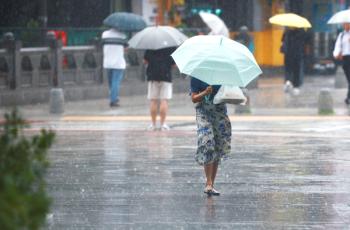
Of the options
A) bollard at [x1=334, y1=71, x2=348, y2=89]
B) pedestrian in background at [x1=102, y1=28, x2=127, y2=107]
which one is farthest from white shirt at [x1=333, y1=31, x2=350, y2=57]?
bollard at [x1=334, y1=71, x2=348, y2=89]

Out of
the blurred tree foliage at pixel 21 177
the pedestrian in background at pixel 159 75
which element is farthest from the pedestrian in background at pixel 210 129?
the pedestrian in background at pixel 159 75

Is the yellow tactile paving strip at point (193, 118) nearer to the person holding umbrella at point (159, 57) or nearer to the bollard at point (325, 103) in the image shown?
the bollard at point (325, 103)

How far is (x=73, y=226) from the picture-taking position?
9.68 meters

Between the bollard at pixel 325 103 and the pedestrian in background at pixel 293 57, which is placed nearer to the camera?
the bollard at pixel 325 103

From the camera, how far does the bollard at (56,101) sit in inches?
872

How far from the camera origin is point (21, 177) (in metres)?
4.81

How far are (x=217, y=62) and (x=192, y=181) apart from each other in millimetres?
1954

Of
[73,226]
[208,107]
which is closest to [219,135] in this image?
[208,107]

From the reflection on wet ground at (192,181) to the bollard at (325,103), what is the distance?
89.6 inches

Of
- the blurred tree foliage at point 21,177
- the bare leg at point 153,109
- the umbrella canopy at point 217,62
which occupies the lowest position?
the bare leg at point 153,109

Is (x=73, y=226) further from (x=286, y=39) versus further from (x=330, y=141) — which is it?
(x=286, y=39)

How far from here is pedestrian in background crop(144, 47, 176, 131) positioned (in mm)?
18844

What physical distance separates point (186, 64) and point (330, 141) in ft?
21.6

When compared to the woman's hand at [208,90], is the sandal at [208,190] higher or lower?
lower
